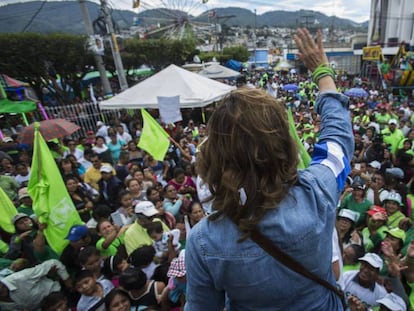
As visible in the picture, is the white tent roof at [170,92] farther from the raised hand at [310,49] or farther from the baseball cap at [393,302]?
the raised hand at [310,49]

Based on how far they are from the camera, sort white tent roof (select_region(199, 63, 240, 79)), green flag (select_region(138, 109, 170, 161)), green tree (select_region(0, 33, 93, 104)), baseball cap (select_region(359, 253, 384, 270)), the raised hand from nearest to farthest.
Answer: the raised hand
baseball cap (select_region(359, 253, 384, 270))
green flag (select_region(138, 109, 170, 161))
green tree (select_region(0, 33, 93, 104))
white tent roof (select_region(199, 63, 240, 79))

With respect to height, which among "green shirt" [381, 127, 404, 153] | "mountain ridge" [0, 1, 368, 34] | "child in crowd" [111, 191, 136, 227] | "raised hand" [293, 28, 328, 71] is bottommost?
"green shirt" [381, 127, 404, 153]

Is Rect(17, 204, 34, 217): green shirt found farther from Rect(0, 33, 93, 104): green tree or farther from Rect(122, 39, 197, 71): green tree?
Rect(122, 39, 197, 71): green tree

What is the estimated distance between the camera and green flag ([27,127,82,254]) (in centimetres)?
302

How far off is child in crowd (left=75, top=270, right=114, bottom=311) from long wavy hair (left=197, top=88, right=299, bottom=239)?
211cm

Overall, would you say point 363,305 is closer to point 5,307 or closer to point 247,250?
point 247,250

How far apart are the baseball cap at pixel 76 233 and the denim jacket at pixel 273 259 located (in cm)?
250

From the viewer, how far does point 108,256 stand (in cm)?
303

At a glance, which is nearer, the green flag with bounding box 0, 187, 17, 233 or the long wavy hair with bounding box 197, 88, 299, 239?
the long wavy hair with bounding box 197, 88, 299, 239

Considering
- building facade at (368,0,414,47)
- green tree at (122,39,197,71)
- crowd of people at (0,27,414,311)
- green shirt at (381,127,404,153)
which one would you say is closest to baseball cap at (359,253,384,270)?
crowd of people at (0,27,414,311)

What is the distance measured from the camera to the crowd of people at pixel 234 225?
79cm

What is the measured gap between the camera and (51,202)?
3033 millimetres

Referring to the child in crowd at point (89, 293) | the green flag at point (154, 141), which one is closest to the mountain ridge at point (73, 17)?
the child in crowd at point (89, 293)

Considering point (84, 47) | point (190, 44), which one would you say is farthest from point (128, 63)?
point (190, 44)
